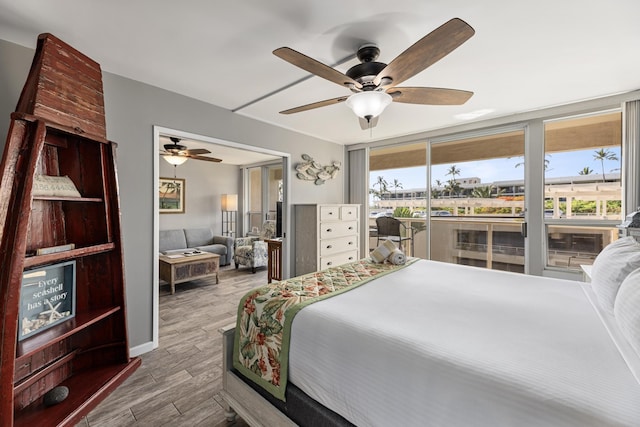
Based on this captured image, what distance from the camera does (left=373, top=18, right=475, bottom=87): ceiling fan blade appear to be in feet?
4.21

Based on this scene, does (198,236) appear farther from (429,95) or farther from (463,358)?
(463,358)

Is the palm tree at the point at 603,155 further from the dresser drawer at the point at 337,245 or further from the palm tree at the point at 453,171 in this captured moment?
the dresser drawer at the point at 337,245

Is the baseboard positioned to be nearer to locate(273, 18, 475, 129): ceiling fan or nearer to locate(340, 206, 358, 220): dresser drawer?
locate(273, 18, 475, 129): ceiling fan

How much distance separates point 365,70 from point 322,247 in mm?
2539

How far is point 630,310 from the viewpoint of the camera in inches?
40.8

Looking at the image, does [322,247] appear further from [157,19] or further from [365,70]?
[157,19]

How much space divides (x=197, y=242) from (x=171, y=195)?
124 cm

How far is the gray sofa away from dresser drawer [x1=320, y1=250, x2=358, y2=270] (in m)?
2.77

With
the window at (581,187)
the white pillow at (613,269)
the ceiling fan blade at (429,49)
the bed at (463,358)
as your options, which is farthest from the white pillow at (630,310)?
the window at (581,187)

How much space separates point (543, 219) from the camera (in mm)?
3350

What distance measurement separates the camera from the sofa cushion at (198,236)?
592 cm

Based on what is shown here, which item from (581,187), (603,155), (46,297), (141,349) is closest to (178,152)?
(141,349)

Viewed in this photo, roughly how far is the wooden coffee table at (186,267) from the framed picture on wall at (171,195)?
1978mm

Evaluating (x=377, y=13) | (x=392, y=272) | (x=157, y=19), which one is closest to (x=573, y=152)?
(x=392, y=272)
